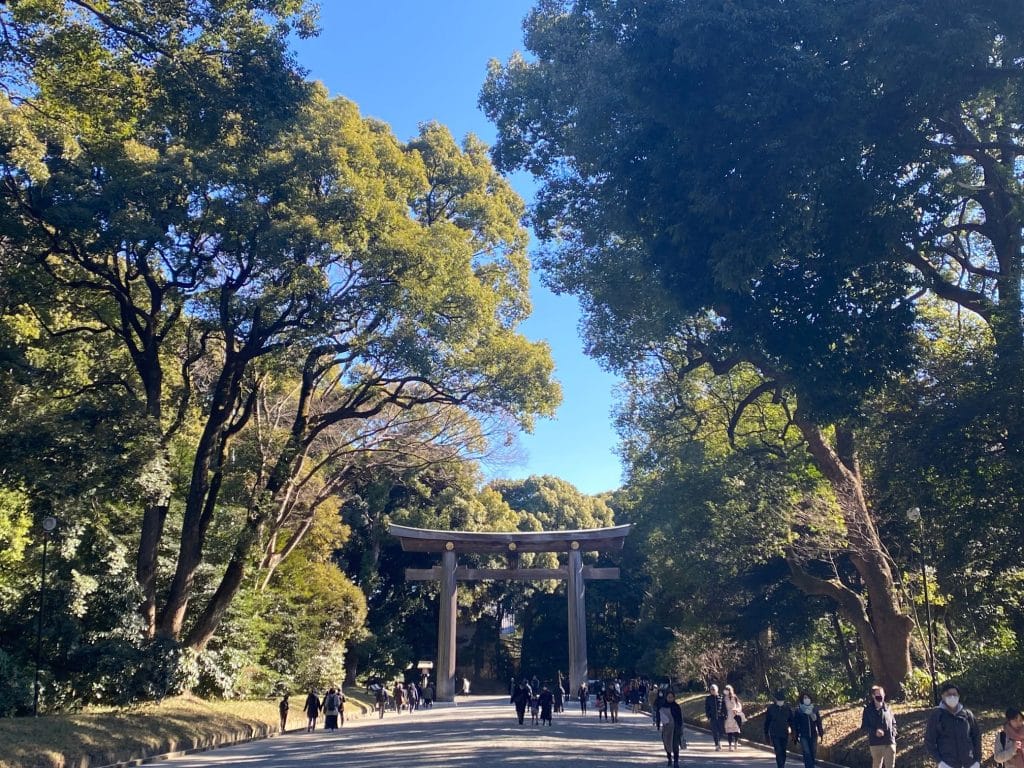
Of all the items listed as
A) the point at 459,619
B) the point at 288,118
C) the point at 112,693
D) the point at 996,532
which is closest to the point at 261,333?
the point at 288,118

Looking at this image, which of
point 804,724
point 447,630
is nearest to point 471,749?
point 804,724

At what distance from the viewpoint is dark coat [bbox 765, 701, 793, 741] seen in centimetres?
Answer: 1141

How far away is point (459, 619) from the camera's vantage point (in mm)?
44344

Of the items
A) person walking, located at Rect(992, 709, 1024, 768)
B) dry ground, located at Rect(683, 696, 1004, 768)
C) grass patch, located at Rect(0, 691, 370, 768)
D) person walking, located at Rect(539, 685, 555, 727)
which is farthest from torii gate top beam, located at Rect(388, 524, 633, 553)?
person walking, located at Rect(992, 709, 1024, 768)

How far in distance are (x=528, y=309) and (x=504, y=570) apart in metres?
16.3

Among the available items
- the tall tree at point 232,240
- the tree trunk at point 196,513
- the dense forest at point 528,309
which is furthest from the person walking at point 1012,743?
the tree trunk at point 196,513

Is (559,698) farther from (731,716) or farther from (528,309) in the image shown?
(528,309)

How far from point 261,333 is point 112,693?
7.47 metres

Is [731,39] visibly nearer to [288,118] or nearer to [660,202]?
[660,202]

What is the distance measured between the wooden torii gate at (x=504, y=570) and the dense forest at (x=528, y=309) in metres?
7.89

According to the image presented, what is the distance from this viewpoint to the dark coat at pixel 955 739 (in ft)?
22.8

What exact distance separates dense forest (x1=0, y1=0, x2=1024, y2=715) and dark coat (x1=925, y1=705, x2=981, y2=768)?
3.40m

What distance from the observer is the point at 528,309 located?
20.6 meters

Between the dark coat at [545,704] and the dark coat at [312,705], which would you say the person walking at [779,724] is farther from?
the dark coat at [312,705]
